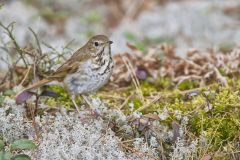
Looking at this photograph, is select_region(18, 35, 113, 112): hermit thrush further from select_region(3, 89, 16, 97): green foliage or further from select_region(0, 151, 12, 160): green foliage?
select_region(0, 151, 12, 160): green foliage

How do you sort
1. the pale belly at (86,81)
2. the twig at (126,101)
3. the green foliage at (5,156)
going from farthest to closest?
the twig at (126,101), the pale belly at (86,81), the green foliage at (5,156)

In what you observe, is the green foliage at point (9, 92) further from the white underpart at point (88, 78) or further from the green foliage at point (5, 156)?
the green foliage at point (5, 156)

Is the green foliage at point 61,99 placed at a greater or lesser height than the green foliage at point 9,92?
lesser

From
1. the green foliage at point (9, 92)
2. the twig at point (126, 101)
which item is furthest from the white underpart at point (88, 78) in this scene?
the green foliage at point (9, 92)

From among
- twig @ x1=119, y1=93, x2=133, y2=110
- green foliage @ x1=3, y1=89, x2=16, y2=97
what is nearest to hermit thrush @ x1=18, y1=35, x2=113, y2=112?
green foliage @ x1=3, y1=89, x2=16, y2=97

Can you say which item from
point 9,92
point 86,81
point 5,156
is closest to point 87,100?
point 86,81

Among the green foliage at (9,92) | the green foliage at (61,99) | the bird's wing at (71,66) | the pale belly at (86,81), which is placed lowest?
the green foliage at (61,99)

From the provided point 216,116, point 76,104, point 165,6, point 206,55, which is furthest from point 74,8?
point 216,116

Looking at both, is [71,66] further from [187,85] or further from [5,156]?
[5,156]
